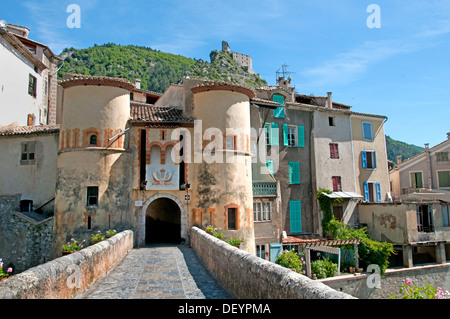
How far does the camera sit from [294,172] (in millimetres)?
29625

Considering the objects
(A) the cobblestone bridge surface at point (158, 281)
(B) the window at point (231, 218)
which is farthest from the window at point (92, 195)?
(B) the window at point (231, 218)

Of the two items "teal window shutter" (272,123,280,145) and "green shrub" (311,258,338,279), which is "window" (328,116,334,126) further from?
"green shrub" (311,258,338,279)

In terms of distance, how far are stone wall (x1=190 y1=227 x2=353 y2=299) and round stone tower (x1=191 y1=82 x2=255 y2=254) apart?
974cm

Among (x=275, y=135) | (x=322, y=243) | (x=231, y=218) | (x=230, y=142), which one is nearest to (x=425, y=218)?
(x=322, y=243)

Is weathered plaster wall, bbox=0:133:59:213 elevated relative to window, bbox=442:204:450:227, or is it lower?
elevated

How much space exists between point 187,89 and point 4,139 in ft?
42.4

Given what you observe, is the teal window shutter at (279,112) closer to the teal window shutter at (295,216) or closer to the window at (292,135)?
the window at (292,135)

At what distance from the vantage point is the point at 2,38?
89.1 ft

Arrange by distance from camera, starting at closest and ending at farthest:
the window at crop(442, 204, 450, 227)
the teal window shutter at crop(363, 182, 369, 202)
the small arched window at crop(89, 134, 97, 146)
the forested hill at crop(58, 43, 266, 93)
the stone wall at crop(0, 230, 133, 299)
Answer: the stone wall at crop(0, 230, 133, 299), the small arched window at crop(89, 134, 97, 146), the window at crop(442, 204, 450, 227), the teal window shutter at crop(363, 182, 369, 202), the forested hill at crop(58, 43, 266, 93)

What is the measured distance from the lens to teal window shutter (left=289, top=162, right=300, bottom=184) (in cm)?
2945

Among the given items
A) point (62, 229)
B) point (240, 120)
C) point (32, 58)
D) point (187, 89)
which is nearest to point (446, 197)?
point (240, 120)

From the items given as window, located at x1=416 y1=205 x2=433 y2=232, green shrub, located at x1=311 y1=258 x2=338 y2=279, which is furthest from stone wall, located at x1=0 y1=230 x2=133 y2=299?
window, located at x1=416 y1=205 x2=433 y2=232

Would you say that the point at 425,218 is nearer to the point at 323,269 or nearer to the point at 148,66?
the point at 323,269
